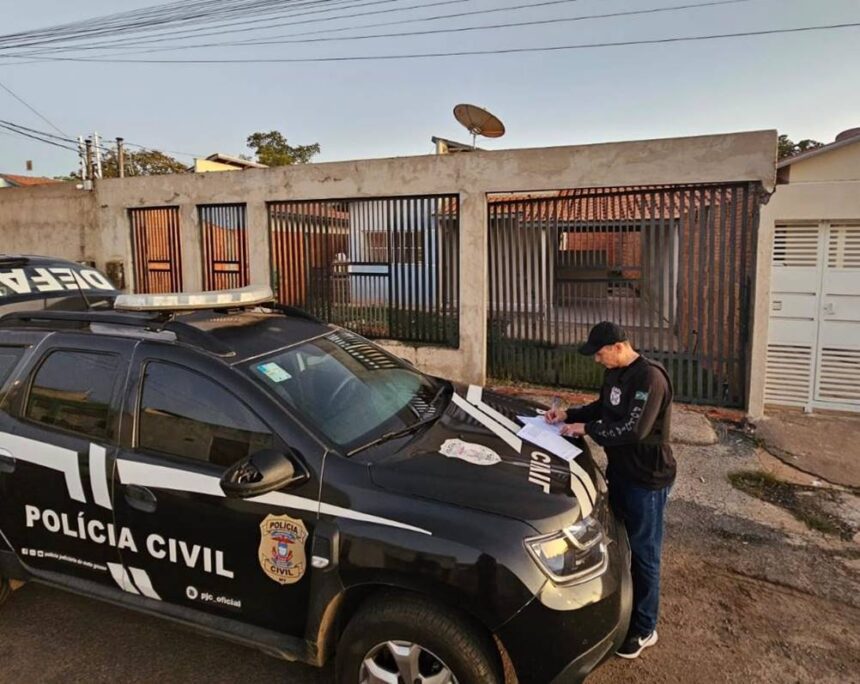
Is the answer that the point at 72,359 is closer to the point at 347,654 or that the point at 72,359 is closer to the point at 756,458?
the point at 347,654

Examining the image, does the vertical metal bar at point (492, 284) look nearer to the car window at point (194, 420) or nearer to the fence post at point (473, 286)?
the fence post at point (473, 286)

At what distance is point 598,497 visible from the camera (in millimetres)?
2518

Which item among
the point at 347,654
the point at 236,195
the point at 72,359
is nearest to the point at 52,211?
the point at 236,195

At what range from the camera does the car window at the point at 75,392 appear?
2.63 m

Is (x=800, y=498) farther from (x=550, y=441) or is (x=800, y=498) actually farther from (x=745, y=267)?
(x=550, y=441)

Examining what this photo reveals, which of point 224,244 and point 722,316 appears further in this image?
point 224,244

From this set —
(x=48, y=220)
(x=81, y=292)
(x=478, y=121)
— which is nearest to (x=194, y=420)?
(x=81, y=292)

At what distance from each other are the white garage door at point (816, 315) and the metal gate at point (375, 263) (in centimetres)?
391

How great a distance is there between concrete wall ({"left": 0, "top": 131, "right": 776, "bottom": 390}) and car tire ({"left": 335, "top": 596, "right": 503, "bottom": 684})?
5676mm

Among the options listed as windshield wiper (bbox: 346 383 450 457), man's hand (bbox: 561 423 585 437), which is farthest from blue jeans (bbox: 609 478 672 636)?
windshield wiper (bbox: 346 383 450 457)

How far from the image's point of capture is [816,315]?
662cm

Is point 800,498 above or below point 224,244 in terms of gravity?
below

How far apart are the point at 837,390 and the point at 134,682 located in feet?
23.9

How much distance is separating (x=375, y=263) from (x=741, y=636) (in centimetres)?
648
